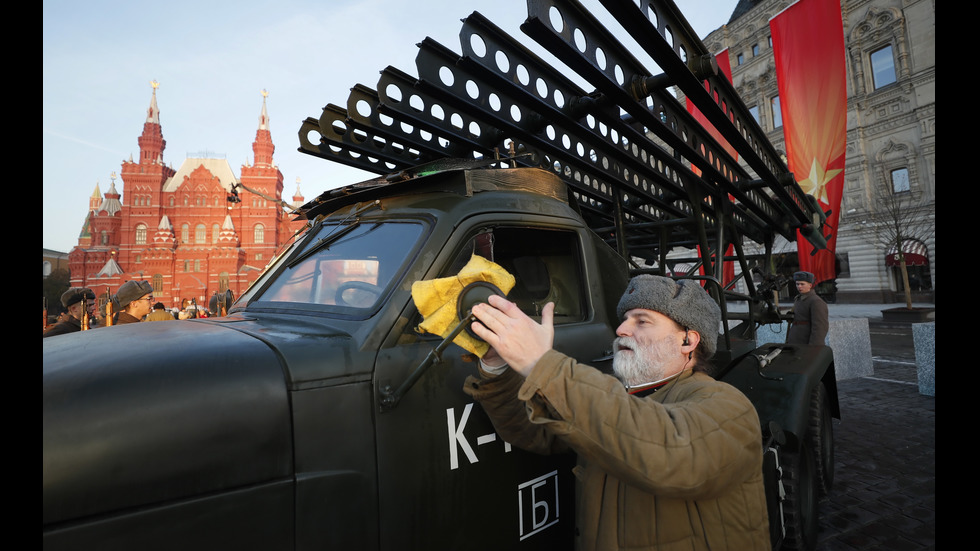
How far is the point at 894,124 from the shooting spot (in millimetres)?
26266

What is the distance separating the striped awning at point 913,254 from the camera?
24406mm

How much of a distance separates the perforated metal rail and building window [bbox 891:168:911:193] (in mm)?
28437

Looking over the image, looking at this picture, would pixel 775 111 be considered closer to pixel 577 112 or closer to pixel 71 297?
pixel 577 112

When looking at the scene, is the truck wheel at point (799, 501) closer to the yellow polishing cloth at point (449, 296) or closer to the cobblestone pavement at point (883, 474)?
the cobblestone pavement at point (883, 474)

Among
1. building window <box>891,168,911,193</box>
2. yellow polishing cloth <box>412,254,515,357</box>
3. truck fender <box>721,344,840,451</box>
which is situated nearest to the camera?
yellow polishing cloth <box>412,254,515,357</box>

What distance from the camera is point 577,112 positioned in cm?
304

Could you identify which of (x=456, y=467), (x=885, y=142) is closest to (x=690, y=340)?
(x=456, y=467)

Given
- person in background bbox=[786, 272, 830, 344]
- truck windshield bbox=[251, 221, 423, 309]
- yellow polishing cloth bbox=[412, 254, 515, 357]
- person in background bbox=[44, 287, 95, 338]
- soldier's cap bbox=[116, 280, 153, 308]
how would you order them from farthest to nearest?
person in background bbox=[786, 272, 830, 344] < soldier's cap bbox=[116, 280, 153, 308] < person in background bbox=[44, 287, 95, 338] < truck windshield bbox=[251, 221, 423, 309] < yellow polishing cloth bbox=[412, 254, 515, 357]

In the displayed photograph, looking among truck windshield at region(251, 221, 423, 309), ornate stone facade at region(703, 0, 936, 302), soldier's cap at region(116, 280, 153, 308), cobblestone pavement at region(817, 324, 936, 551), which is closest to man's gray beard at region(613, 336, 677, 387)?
→ truck windshield at region(251, 221, 423, 309)

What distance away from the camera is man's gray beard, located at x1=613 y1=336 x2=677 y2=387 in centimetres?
167

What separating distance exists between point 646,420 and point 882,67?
37.0 m

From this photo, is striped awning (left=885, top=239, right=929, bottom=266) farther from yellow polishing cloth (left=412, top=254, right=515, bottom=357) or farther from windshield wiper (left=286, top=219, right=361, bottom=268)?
yellow polishing cloth (left=412, top=254, right=515, bottom=357)

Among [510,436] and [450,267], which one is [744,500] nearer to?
[510,436]
